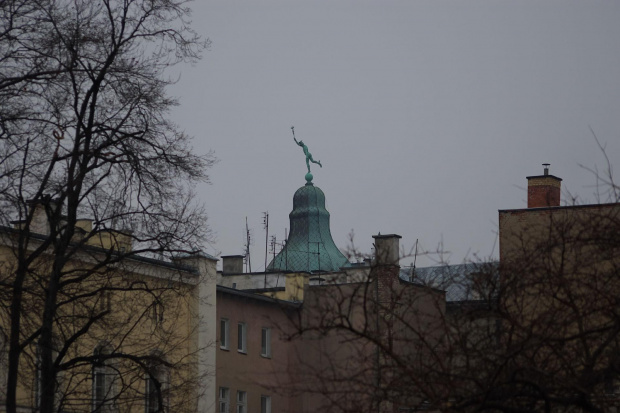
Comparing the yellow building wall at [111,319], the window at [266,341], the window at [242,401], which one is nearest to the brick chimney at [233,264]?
the window at [266,341]

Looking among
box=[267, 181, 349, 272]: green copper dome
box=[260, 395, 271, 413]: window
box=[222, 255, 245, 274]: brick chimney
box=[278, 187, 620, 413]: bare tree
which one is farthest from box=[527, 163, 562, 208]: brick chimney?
box=[278, 187, 620, 413]: bare tree

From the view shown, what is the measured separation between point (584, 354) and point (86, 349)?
29.0 meters

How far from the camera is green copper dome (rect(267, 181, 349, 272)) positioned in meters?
78.3

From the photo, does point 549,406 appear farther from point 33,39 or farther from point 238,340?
point 238,340

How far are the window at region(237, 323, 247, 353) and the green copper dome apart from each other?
20299 mm

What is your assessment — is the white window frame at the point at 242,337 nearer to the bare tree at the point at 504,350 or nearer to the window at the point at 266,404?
the window at the point at 266,404

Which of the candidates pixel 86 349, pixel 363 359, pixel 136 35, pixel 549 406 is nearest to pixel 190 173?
pixel 136 35

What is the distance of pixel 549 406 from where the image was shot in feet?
40.3

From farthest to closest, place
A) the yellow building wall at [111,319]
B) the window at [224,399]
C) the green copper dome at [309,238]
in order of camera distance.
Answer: the green copper dome at [309,238] < the window at [224,399] < the yellow building wall at [111,319]

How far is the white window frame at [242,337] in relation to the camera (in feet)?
186

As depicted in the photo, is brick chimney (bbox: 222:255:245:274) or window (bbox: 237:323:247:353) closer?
window (bbox: 237:323:247:353)

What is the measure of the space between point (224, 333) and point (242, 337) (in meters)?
1.63

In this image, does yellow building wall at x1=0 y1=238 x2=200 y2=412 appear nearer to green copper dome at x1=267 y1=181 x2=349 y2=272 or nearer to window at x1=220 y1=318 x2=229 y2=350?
window at x1=220 y1=318 x2=229 y2=350

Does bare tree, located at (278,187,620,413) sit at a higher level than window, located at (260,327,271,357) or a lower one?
lower
